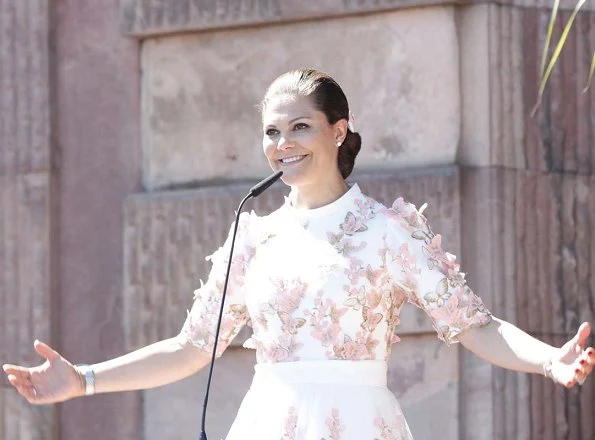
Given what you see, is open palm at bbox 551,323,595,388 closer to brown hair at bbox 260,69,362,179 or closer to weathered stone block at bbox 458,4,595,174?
brown hair at bbox 260,69,362,179

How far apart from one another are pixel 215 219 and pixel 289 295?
83.6 inches

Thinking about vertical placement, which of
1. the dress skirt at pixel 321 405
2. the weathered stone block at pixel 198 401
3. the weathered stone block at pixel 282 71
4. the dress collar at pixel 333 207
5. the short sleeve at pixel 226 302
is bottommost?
the weathered stone block at pixel 198 401

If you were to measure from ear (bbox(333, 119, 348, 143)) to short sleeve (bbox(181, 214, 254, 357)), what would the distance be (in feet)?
1.02

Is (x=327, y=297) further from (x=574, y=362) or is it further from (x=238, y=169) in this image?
(x=238, y=169)

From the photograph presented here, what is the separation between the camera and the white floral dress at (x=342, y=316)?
4.48 m

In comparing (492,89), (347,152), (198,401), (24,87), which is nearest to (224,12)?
(24,87)

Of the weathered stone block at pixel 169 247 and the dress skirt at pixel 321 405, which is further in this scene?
the weathered stone block at pixel 169 247

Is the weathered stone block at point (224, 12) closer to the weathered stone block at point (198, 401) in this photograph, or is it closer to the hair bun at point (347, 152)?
the weathered stone block at point (198, 401)

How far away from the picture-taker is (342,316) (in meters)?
4.49

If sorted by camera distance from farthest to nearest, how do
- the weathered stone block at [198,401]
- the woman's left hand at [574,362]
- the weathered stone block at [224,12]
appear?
the weathered stone block at [198,401], the weathered stone block at [224,12], the woman's left hand at [574,362]

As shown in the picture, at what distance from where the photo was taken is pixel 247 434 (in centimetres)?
451

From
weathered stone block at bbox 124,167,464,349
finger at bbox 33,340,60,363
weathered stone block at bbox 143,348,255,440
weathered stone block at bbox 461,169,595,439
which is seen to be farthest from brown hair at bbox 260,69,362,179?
weathered stone block at bbox 143,348,255,440

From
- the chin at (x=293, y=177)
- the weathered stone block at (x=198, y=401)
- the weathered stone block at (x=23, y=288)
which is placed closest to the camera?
the chin at (x=293, y=177)

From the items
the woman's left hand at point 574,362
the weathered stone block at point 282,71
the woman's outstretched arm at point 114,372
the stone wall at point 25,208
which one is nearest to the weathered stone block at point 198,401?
the stone wall at point 25,208
